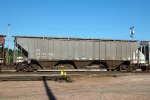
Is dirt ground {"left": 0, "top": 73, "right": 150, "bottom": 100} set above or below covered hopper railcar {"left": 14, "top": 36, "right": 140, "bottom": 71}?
below

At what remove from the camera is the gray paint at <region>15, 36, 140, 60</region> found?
2836cm

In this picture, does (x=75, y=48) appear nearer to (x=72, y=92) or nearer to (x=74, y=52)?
(x=74, y=52)

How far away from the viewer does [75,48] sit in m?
29.4

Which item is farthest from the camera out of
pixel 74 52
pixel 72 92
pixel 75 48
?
pixel 75 48

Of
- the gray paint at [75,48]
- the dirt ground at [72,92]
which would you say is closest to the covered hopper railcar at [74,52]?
the gray paint at [75,48]

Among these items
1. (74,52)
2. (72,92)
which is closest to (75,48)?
(74,52)

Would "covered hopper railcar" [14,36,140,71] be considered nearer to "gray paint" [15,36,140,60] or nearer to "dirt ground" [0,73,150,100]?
"gray paint" [15,36,140,60]

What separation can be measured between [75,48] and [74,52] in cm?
46

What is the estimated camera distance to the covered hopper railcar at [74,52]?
28188 mm

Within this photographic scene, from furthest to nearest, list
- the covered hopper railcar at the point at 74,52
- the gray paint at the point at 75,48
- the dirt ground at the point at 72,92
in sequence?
the gray paint at the point at 75,48 → the covered hopper railcar at the point at 74,52 → the dirt ground at the point at 72,92

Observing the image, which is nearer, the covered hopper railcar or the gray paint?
the covered hopper railcar

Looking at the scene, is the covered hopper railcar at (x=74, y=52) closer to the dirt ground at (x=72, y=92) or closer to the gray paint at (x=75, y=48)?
the gray paint at (x=75, y=48)

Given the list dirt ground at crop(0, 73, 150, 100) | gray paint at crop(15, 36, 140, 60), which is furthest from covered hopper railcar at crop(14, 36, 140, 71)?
dirt ground at crop(0, 73, 150, 100)

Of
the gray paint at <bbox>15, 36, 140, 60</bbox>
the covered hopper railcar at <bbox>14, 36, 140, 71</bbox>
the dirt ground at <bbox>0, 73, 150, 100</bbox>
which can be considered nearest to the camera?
the dirt ground at <bbox>0, 73, 150, 100</bbox>
